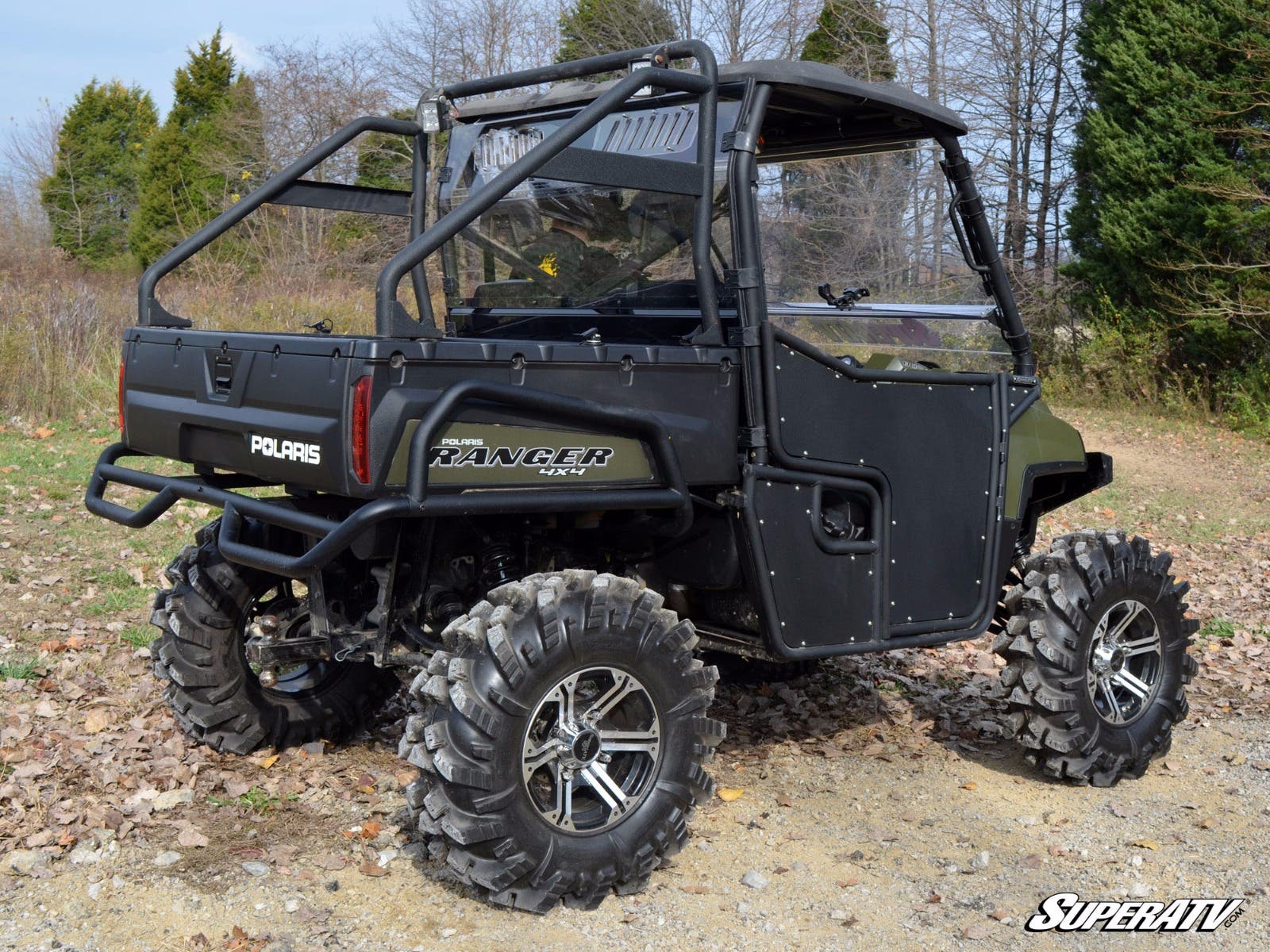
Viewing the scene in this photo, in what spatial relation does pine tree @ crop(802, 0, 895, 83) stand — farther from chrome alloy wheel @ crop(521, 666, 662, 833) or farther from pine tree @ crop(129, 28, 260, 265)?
chrome alloy wheel @ crop(521, 666, 662, 833)

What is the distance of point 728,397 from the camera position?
3998 mm

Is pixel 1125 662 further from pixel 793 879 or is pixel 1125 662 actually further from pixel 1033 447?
pixel 793 879

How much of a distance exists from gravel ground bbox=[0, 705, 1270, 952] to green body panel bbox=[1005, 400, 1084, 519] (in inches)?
43.3

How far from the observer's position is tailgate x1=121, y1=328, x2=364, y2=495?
3.40 m

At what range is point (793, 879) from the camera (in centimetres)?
393

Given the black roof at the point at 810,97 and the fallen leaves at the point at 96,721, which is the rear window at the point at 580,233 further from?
the fallen leaves at the point at 96,721

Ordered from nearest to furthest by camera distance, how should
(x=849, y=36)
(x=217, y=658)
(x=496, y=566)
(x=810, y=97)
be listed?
(x=496, y=566) → (x=810, y=97) → (x=217, y=658) → (x=849, y=36)

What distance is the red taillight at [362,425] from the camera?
333cm

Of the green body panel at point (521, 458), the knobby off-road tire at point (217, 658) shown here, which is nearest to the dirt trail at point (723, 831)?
the knobby off-road tire at point (217, 658)

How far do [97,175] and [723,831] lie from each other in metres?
36.7

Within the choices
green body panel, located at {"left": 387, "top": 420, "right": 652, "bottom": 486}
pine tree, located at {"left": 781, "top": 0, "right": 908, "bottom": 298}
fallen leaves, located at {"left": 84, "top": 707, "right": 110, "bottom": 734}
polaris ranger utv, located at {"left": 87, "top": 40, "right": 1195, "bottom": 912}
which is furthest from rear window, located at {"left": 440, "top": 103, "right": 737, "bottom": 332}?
fallen leaves, located at {"left": 84, "top": 707, "right": 110, "bottom": 734}

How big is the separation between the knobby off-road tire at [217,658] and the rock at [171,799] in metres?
0.28

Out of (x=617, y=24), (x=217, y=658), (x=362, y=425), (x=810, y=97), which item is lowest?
(x=217, y=658)

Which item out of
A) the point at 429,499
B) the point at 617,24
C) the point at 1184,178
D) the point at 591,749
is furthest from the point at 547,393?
the point at 617,24
